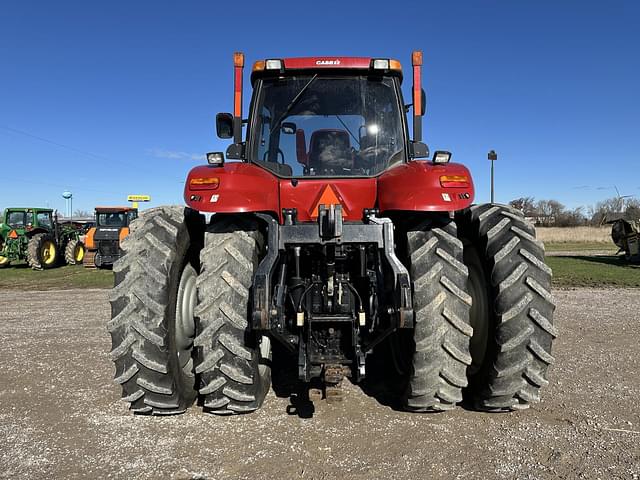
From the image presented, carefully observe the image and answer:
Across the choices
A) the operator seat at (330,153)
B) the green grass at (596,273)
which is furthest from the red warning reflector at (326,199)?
the green grass at (596,273)

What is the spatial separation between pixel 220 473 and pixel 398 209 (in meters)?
1.91

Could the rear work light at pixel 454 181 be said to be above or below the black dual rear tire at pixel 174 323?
above

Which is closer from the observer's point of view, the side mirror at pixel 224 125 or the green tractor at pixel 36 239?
the side mirror at pixel 224 125

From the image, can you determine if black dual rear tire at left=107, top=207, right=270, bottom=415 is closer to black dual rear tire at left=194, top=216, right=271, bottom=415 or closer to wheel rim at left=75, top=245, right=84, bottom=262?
black dual rear tire at left=194, top=216, right=271, bottom=415

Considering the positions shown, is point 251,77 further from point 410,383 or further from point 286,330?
point 410,383

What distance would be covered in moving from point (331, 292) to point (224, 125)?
6.18ft

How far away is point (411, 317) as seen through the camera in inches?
107

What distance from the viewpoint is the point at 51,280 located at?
1377cm

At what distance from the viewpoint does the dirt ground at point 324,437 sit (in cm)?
257

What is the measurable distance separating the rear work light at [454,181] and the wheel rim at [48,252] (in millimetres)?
18744

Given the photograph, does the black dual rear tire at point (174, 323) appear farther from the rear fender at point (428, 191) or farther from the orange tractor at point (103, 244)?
the orange tractor at point (103, 244)

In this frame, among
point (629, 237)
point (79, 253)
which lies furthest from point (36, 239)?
point (629, 237)

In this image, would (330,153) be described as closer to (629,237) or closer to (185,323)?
(185,323)

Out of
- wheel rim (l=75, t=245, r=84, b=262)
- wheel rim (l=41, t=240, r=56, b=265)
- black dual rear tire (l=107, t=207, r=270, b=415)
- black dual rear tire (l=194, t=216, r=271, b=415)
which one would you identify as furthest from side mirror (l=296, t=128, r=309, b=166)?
wheel rim (l=75, t=245, r=84, b=262)
